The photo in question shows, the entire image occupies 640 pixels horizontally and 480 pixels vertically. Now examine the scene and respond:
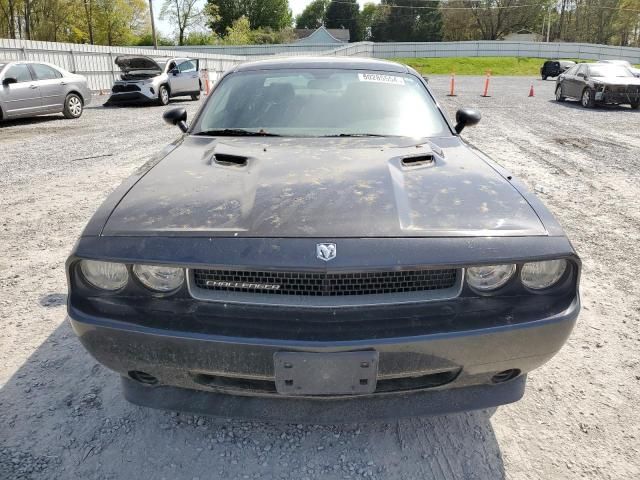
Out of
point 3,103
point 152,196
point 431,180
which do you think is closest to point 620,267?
point 431,180

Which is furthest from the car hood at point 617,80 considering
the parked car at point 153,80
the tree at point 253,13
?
the tree at point 253,13

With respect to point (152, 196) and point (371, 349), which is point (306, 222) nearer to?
point (371, 349)

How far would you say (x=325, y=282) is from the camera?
1754 mm

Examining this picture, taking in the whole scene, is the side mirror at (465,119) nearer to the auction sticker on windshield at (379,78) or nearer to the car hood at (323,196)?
the auction sticker on windshield at (379,78)

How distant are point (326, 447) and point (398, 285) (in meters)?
0.81

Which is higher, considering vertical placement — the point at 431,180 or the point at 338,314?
the point at 431,180

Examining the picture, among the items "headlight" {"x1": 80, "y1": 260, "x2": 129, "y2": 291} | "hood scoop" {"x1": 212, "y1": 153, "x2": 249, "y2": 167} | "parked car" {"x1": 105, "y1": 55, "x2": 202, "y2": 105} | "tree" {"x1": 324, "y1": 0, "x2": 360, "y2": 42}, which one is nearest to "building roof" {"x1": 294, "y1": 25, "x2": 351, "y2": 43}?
"tree" {"x1": 324, "y1": 0, "x2": 360, "y2": 42}

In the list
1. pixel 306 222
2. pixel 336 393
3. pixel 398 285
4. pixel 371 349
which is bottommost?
pixel 336 393

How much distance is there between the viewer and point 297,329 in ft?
5.59

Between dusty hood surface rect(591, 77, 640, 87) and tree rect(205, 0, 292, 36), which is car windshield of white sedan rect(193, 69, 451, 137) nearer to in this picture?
dusty hood surface rect(591, 77, 640, 87)

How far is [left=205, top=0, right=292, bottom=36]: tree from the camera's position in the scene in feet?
241

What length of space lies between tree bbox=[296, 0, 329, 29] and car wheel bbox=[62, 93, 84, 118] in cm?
9285

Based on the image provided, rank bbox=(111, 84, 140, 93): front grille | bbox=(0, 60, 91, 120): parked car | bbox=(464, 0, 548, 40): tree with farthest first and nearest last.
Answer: bbox=(464, 0, 548, 40): tree → bbox=(111, 84, 140, 93): front grille → bbox=(0, 60, 91, 120): parked car

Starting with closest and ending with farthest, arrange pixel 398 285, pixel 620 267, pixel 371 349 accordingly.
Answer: pixel 371 349
pixel 398 285
pixel 620 267
